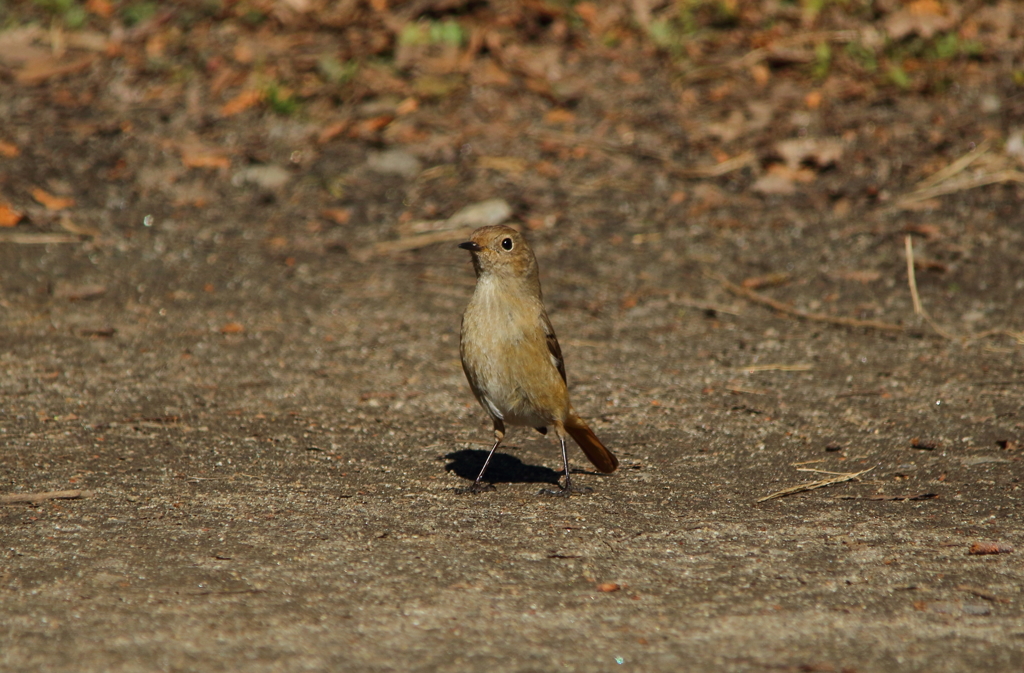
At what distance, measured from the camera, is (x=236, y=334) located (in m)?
6.87

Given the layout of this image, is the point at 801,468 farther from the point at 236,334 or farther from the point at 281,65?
the point at 281,65

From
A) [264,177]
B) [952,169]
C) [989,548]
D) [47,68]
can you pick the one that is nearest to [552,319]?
[264,177]

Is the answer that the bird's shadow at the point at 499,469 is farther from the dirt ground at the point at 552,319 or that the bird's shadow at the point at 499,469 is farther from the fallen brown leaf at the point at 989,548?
the fallen brown leaf at the point at 989,548

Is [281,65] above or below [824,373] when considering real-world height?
above

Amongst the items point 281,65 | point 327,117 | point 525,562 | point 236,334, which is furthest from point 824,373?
point 281,65

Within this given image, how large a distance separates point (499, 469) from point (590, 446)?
558 mm

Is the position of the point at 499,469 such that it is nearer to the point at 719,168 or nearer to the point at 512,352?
the point at 512,352

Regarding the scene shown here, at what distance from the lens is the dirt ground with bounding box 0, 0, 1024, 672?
3607mm

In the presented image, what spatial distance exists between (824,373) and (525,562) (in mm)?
3034

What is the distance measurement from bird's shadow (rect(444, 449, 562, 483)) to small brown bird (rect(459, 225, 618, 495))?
0.09 metres

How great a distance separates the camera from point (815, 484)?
4969 mm

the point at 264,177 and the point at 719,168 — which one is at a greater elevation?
the point at 264,177

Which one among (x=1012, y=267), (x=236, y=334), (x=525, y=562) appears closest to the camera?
(x=525, y=562)

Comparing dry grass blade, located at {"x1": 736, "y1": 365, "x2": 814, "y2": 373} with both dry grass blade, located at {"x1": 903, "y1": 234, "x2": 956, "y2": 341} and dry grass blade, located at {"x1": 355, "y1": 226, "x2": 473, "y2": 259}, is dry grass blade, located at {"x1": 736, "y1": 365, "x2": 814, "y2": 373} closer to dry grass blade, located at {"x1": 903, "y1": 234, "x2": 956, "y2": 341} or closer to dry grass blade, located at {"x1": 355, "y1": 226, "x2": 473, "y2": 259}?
dry grass blade, located at {"x1": 903, "y1": 234, "x2": 956, "y2": 341}
